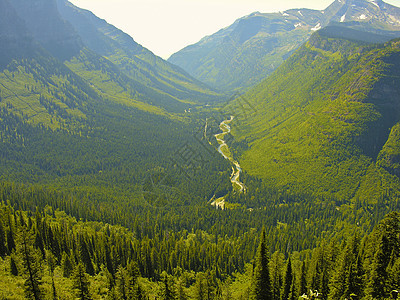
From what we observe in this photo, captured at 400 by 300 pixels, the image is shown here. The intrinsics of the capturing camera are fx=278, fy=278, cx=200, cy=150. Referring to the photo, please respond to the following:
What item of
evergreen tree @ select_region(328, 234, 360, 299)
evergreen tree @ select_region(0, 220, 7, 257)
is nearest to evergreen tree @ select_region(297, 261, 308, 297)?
evergreen tree @ select_region(328, 234, 360, 299)

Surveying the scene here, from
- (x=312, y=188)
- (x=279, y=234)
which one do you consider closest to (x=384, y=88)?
(x=312, y=188)

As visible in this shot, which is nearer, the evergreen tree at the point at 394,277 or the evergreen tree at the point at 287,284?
the evergreen tree at the point at 394,277

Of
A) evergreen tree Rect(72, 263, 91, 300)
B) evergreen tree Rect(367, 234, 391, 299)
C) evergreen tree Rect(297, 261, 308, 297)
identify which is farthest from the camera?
evergreen tree Rect(297, 261, 308, 297)

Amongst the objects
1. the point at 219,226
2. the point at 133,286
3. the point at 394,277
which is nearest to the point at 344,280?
the point at 394,277

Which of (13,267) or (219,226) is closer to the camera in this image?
(13,267)

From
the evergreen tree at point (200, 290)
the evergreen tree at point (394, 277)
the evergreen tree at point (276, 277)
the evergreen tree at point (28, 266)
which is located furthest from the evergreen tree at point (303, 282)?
the evergreen tree at point (28, 266)

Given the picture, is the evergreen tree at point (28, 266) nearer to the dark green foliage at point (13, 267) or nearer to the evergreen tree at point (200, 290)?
the dark green foliage at point (13, 267)

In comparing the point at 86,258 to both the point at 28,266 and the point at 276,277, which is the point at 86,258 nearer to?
the point at 28,266

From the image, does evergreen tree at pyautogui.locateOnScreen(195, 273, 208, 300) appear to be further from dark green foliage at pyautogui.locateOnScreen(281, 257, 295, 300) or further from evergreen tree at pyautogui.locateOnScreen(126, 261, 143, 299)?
dark green foliage at pyautogui.locateOnScreen(281, 257, 295, 300)
